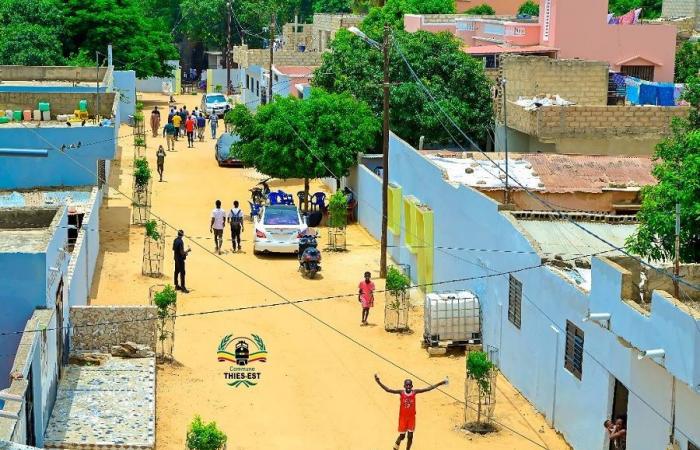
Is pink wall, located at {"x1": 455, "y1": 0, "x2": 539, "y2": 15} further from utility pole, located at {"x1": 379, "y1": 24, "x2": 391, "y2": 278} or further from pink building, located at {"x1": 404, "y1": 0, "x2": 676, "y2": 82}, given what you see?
utility pole, located at {"x1": 379, "y1": 24, "x2": 391, "y2": 278}

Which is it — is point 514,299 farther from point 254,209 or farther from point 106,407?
point 254,209

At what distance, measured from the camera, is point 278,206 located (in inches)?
1233

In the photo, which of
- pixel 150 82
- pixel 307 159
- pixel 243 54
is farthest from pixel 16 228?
pixel 150 82

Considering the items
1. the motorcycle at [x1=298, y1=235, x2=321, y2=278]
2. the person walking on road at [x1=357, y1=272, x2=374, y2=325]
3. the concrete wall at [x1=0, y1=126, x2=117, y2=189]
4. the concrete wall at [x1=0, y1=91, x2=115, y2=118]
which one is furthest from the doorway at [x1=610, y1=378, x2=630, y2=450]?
the concrete wall at [x1=0, y1=91, x2=115, y2=118]

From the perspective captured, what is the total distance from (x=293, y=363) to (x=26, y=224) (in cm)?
487

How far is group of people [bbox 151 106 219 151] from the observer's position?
4725 centimetres

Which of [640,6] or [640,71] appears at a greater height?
[640,6]

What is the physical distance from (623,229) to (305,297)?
7.11m

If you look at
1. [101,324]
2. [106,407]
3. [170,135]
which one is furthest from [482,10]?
[106,407]

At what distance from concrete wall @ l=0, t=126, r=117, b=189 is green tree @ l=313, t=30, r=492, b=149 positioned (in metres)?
8.30

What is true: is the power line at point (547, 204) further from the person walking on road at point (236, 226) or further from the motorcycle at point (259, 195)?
the person walking on road at point (236, 226)

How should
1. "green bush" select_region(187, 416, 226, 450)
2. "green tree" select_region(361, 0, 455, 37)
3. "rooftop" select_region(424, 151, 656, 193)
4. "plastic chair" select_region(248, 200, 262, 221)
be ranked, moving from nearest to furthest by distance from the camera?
"green bush" select_region(187, 416, 226, 450), "rooftop" select_region(424, 151, 656, 193), "plastic chair" select_region(248, 200, 262, 221), "green tree" select_region(361, 0, 455, 37)

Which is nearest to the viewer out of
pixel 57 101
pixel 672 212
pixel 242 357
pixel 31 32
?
pixel 672 212

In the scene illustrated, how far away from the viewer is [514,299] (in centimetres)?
2061
